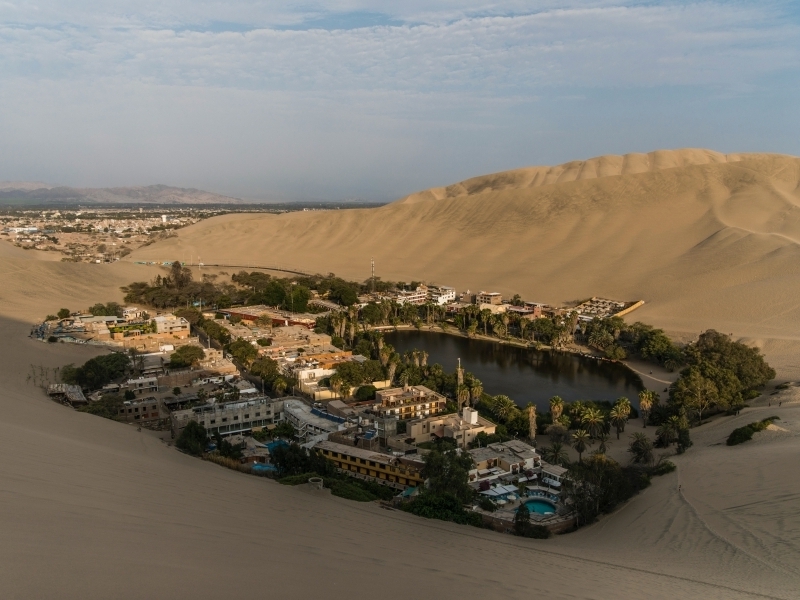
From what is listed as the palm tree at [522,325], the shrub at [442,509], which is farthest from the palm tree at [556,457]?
the palm tree at [522,325]


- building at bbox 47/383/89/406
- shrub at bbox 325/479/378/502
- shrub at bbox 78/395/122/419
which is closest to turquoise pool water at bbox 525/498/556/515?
shrub at bbox 325/479/378/502

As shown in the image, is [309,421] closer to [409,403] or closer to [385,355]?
[409,403]

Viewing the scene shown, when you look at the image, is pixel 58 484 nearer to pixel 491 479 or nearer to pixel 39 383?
pixel 491 479

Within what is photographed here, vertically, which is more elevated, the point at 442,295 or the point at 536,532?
the point at 442,295

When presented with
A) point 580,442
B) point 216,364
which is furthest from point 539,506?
point 216,364

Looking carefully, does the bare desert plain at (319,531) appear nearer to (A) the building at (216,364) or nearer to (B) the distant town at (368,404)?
(B) the distant town at (368,404)

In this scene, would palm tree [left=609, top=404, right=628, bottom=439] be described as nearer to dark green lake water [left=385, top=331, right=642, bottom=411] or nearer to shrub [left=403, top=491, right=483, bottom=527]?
dark green lake water [left=385, top=331, right=642, bottom=411]
